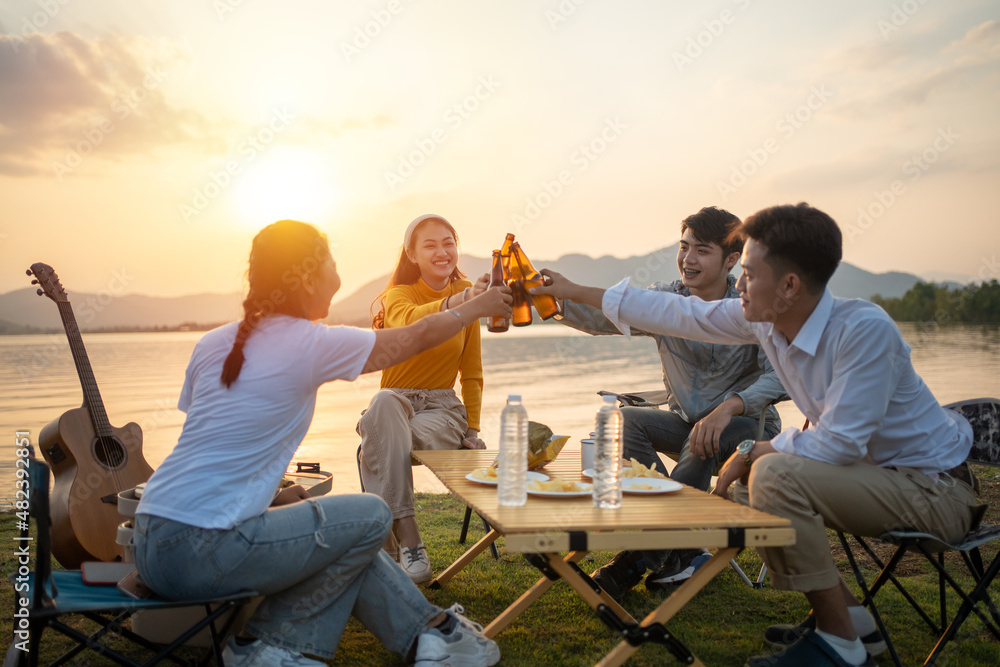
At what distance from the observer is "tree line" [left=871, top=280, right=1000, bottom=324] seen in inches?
1523

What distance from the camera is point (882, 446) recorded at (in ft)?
8.48

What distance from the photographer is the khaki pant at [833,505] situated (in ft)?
7.56

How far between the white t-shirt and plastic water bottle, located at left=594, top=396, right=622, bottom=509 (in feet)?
2.74

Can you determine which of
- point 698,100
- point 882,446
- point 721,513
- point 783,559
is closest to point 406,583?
point 721,513

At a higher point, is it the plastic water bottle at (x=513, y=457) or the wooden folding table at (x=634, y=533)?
the plastic water bottle at (x=513, y=457)

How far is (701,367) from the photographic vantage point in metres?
3.92

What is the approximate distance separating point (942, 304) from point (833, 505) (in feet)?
153

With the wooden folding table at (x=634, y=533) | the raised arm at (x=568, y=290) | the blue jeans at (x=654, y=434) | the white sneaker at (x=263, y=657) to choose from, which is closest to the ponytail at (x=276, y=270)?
the wooden folding table at (x=634, y=533)

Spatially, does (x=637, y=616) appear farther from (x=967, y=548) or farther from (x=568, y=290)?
(x=568, y=290)

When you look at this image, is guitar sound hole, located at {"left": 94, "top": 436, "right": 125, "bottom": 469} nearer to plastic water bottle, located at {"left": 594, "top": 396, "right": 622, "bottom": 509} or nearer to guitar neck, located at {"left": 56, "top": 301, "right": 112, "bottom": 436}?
guitar neck, located at {"left": 56, "top": 301, "right": 112, "bottom": 436}

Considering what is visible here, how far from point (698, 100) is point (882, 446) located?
6.74 metres

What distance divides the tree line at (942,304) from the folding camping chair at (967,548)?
39.9m

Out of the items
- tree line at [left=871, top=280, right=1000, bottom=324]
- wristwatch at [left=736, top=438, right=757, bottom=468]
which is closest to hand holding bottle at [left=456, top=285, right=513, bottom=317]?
wristwatch at [left=736, top=438, right=757, bottom=468]

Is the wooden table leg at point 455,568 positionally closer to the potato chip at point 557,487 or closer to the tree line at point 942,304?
the potato chip at point 557,487
